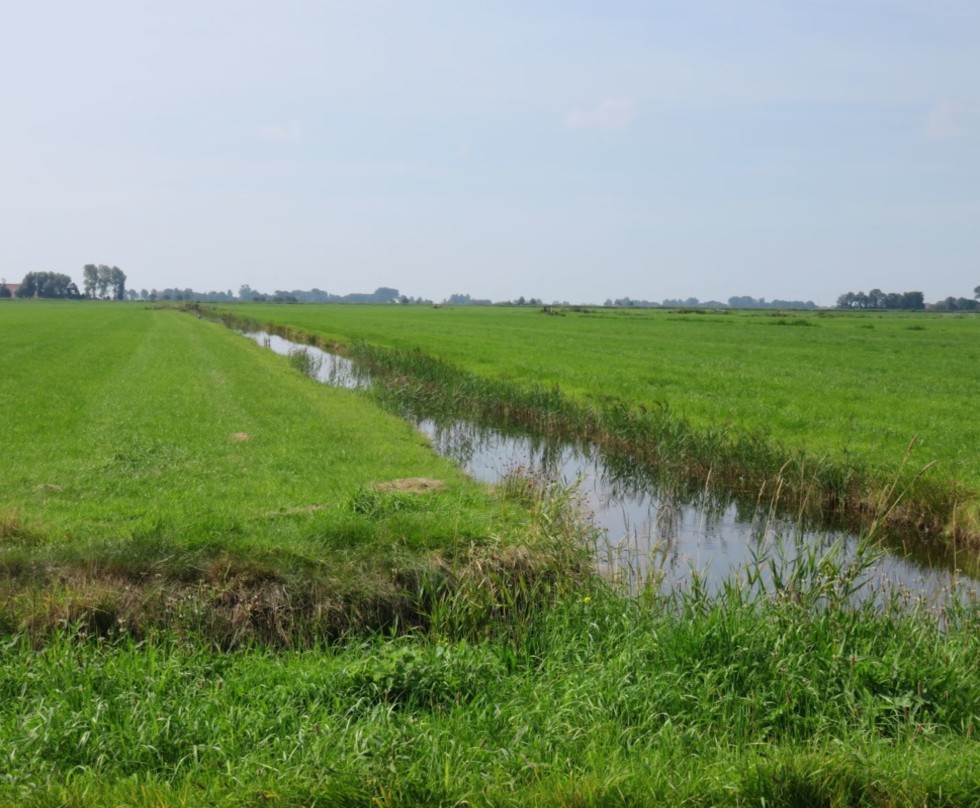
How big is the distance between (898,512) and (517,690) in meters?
9.86

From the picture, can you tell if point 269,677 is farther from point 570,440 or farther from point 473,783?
point 570,440

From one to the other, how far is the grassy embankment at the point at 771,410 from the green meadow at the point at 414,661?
2.08 metres

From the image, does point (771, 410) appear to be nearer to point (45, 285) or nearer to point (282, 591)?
point (282, 591)

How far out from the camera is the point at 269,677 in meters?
6.41

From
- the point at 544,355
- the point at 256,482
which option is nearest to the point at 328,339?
the point at 544,355

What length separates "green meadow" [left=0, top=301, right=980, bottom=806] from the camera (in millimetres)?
4793

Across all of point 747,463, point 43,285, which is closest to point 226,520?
point 747,463

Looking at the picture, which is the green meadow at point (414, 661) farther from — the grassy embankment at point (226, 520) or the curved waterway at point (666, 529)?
the curved waterway at point (666, 529)

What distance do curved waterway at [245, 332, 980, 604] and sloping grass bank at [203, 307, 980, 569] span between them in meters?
0.56

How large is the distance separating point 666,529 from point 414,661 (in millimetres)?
8025

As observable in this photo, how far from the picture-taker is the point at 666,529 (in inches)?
532

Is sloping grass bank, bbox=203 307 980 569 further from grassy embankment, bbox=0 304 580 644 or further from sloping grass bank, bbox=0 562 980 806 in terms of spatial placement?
grassy embankment, bbox=0 304 580 644

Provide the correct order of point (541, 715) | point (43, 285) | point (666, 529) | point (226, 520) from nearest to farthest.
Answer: point (541, 715)
point (226, 520)
point (666, 529)
point (43, 285)

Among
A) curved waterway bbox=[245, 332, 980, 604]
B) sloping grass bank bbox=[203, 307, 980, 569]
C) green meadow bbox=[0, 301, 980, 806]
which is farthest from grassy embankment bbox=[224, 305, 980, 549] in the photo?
green meadow bbox=[0, 301, 980, 806]
